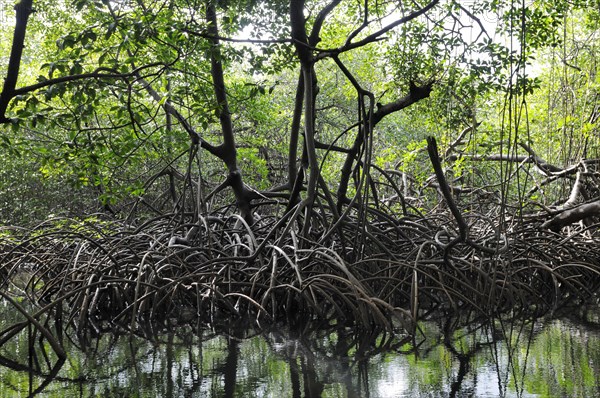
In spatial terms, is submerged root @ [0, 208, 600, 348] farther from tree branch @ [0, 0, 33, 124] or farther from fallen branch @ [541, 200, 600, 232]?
tree branch @ [0, 0, 33, 124]

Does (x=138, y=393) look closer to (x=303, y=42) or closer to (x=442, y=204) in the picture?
(x=303, y=42)

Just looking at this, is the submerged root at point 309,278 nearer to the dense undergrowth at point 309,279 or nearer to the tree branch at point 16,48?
the dense undergrowth at point 309,279

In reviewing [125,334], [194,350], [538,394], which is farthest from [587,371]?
[125,334]

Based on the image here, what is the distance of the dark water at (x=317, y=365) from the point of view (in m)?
2.57

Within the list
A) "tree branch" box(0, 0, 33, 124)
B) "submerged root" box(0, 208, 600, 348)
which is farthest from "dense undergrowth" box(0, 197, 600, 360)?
"tree branch" box(0, 0, 33, 124)

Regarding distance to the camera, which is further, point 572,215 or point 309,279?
point 572,215

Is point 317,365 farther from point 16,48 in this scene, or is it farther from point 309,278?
point 16,48

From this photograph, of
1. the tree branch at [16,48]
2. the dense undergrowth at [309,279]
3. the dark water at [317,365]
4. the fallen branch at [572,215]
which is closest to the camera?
the dark water at [317,365]

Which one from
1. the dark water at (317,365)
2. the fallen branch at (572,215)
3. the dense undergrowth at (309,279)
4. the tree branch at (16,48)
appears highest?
the tree branch at (16,48)

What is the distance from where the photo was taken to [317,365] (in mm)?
2992

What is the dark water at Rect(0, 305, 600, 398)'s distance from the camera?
8.42 ft

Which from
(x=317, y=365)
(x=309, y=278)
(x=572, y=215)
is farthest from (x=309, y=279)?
(x=572, y=215)

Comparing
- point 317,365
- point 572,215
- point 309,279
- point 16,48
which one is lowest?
point 317,365

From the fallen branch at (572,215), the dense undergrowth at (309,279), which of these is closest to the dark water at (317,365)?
the dense undergrowth at (309,279)
